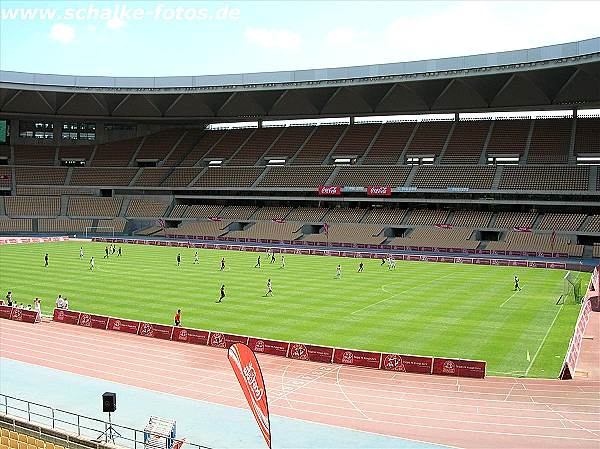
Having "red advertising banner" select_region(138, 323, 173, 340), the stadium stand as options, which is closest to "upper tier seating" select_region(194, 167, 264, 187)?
the stadium stand

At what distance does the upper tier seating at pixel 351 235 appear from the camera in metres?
70.1

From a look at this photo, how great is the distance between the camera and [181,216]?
278ft

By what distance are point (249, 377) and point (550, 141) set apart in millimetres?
71634

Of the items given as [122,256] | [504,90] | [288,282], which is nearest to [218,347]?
[288,282]

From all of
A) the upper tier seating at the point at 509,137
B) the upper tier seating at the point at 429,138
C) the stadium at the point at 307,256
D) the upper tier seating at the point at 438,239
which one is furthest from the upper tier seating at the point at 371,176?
the upper tier seating at the point at 509,137

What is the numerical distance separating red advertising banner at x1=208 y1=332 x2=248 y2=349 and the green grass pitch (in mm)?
1979

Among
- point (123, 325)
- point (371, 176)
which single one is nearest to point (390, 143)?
point (371, 176)

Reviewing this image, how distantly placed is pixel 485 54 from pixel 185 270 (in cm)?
4119

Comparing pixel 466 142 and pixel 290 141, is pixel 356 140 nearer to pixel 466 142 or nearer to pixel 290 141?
pixel 290 141

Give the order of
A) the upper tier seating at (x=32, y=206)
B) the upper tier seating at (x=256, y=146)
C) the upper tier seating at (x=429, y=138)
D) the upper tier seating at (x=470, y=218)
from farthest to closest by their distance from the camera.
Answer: the upper tier seating at (x=256, y=146) → the upper tier seating at (x=32, y=206) → the upper tier seating at (x=429, y=138) → the upper tier seating at (x=470, y=218)

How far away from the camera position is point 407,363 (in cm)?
2200

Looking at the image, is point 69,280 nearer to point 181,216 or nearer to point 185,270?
point 185,270

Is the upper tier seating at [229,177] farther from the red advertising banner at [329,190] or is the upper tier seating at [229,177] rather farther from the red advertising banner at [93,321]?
the red advertising banner at [93,321]

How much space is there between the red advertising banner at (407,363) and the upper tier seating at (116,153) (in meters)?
79.1
